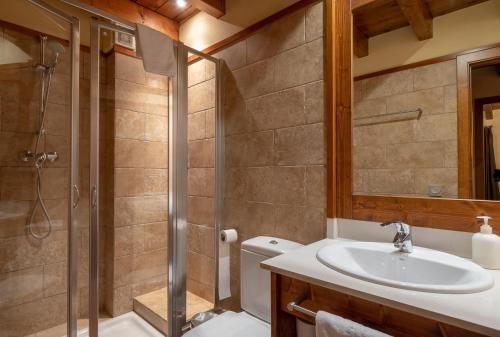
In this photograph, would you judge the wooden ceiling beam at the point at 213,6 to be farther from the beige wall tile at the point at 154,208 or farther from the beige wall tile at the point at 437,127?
the beige wall tile at the point at 437,127

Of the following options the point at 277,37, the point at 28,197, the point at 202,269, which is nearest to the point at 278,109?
the point at 277,37

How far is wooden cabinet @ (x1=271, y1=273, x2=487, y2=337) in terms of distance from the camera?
698 mm

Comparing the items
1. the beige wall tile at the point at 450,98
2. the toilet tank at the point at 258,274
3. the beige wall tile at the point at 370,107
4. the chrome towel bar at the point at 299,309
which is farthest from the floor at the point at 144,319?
the beige wall tile at the point at 450,98

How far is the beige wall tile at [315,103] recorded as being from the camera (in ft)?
4.83

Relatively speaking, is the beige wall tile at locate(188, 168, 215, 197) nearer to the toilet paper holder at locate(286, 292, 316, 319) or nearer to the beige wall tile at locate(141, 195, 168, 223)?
the beige wall tile at locate(141, 195, 168, 223)

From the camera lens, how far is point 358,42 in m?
1.38

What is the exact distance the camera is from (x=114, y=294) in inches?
81.9

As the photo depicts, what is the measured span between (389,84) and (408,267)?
822 mm

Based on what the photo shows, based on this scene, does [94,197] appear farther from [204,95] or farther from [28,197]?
[204,95]

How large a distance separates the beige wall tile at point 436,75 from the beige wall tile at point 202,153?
135 cm

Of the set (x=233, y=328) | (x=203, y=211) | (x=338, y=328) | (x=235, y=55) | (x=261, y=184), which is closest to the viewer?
(x=338, y=328)

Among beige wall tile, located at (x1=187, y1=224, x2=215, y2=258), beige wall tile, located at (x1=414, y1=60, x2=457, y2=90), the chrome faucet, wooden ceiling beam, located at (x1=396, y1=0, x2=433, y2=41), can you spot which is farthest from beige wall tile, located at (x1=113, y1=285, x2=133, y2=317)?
wooden ceiling beam, located at (x1=396, y1=0, x2=433, y2=41)

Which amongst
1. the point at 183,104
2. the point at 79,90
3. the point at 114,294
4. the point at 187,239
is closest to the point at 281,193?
the point at 187,239

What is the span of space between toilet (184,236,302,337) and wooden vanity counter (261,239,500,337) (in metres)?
0.39
